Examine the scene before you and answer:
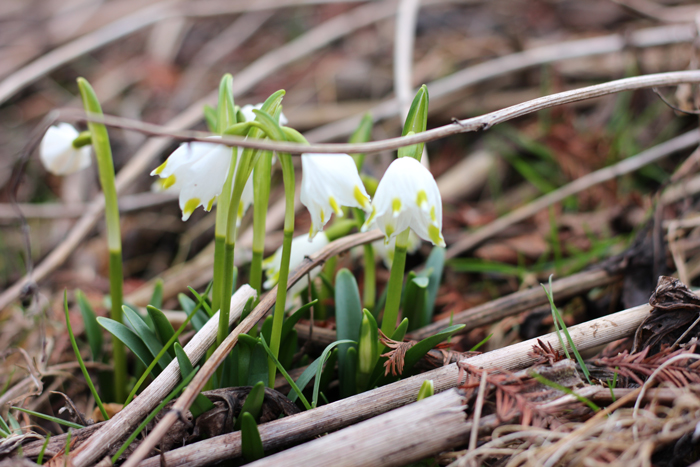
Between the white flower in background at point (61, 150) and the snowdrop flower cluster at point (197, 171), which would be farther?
the white flower in background at point (61, 150)

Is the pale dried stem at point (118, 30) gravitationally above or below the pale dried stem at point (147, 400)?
above

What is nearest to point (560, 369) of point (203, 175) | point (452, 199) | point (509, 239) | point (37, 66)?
point (203, 175)

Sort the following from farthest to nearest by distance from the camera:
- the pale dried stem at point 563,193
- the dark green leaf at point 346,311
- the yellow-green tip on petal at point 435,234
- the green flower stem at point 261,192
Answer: the pale dried stem at point 563,193 → the dark green leaf at point 346,311 → the green flower stem at point 261,192 → the yellow-green tip on petal at point 435,234

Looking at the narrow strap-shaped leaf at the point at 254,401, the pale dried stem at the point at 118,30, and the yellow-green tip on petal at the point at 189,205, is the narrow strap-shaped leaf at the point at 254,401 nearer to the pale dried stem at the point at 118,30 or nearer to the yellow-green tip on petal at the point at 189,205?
the yellow-green tip on petal at the point at 189,205

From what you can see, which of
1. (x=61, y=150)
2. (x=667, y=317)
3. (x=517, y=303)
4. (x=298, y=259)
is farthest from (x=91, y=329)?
(x=667, y=317)

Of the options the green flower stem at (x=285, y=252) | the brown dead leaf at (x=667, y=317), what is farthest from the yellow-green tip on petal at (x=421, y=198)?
the brown dead leaf at (x=667, y=317)

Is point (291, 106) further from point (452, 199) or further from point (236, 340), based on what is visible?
point (236, 340)
